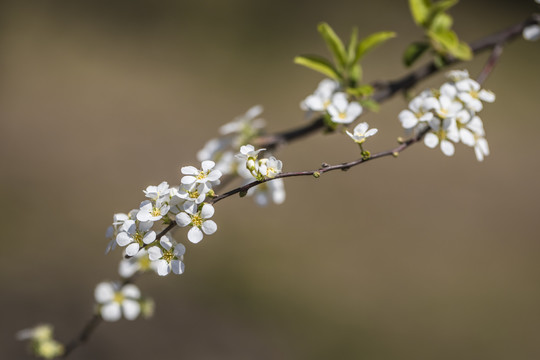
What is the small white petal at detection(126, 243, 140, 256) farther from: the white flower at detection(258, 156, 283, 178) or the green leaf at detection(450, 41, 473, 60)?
the green leaf at detection(450, 41, 473, 60)

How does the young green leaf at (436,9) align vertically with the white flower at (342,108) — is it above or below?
above

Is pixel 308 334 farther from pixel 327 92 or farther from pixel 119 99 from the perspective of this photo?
pixel 119 99

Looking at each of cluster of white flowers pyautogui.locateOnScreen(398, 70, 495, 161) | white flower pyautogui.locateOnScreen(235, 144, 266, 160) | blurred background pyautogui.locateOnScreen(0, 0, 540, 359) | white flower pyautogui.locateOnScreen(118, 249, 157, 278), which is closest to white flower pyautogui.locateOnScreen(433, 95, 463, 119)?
cluster of white flowers pyautogui.locateOnScreen(398, 70, 495, 161)

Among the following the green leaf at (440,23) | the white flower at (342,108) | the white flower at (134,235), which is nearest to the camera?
the white flower at (134,235)

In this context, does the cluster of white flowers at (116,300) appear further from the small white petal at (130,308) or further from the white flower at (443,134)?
the white flower at (443,134)

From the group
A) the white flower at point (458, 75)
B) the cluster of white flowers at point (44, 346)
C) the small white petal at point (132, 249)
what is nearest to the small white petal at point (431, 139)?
the white flower at point (458, 75)

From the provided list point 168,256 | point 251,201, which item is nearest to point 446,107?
point 168,256
